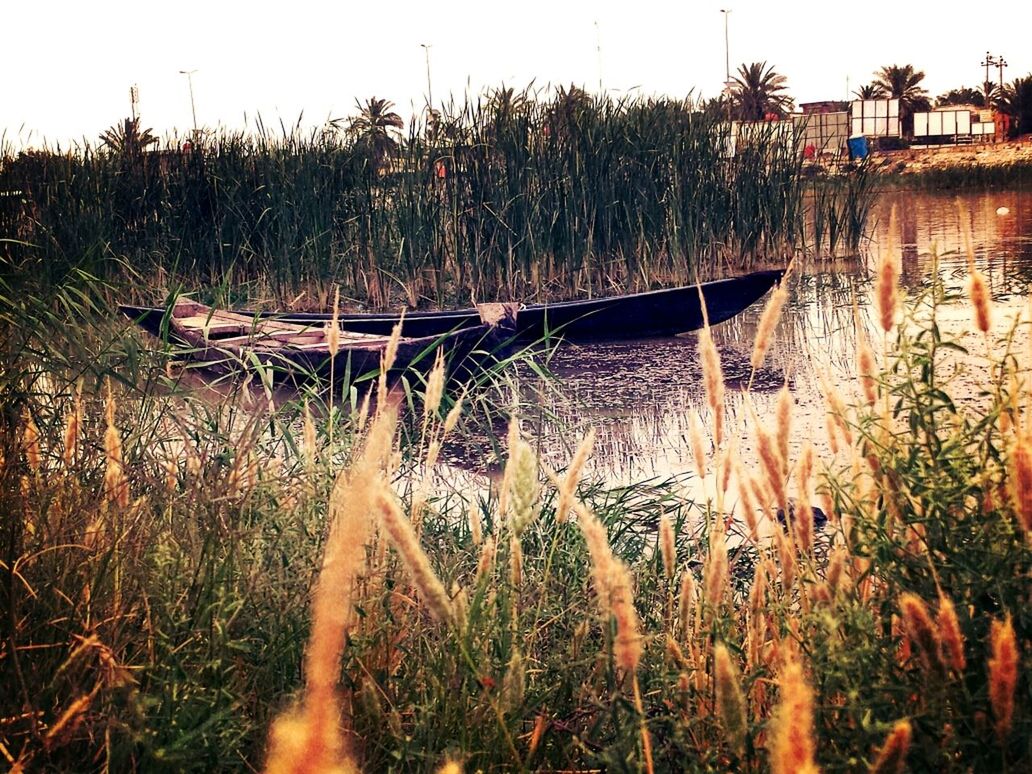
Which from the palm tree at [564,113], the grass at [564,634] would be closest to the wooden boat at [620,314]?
the palm tree at [564,113]

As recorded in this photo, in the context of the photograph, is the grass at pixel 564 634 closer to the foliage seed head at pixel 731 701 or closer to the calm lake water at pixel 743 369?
the foliage seed head at pixel 731 701

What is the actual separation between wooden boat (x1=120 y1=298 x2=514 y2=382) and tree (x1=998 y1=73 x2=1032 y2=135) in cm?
1169

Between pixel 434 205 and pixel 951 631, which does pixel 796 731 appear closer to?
pixel 951 631

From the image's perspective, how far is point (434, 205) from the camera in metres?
9.20

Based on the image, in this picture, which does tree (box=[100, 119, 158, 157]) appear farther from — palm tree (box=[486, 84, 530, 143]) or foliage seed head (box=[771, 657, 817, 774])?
foliage seed head (box=[771, 657, 817, 774])

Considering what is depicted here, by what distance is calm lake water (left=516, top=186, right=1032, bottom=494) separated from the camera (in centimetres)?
484

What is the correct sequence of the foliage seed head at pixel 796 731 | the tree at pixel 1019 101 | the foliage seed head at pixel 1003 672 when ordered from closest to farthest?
1. the foliage seed head at pixel 796 731
2. the foliage seed head at pixel 1003 672
3. the tree at pixel 1019 101

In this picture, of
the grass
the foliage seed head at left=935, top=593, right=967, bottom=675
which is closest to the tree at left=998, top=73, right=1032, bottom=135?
the grass

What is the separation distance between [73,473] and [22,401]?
34cm

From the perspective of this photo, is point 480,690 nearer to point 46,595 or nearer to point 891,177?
point 46,595

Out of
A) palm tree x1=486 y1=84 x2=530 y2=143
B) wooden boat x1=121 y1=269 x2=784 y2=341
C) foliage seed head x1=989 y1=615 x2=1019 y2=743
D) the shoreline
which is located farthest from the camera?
the shoreline

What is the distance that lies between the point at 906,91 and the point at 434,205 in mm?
42868

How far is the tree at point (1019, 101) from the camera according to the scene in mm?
15402

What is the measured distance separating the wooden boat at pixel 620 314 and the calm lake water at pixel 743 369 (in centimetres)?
13
